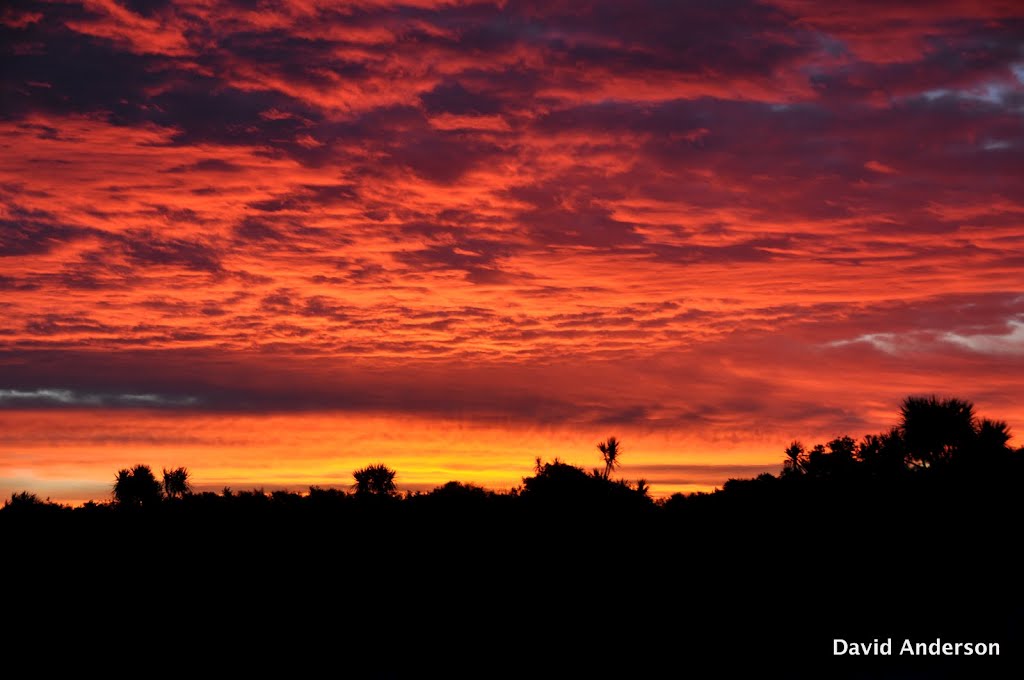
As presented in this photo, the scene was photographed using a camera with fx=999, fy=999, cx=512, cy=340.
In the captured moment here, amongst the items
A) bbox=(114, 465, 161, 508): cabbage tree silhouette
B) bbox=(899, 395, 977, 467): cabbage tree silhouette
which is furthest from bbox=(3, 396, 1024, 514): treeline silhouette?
bbox=(114, 465, 161, 508): cabbage tree silhouette

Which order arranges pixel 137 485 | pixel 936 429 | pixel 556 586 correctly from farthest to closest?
1. pixel 137 485
2. pixel 936 429
3. pixel 556 586

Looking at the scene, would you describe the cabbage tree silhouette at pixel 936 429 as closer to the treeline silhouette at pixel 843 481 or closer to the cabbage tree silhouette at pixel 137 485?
the treeline silhouette at pixel 843 481

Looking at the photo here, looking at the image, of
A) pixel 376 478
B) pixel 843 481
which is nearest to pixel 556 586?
pixel 843 481

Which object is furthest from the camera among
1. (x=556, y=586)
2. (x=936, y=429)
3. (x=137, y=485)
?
(x=137, y=485)

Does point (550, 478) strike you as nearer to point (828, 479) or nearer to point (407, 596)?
point (828, 479)

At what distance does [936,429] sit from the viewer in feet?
159

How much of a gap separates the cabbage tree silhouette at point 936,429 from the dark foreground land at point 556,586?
4867mm

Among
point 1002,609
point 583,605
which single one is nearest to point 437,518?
point 583,605

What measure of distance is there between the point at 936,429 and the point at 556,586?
2682cm

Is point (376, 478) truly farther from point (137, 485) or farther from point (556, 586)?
point (556, 586)

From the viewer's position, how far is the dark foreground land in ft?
79.3

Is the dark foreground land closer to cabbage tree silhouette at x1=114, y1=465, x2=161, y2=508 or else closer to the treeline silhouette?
the treeline silhouette

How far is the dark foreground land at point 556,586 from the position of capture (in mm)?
24156

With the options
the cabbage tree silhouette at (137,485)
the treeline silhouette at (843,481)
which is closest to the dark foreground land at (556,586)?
the treeline silhouette at (843,481)
